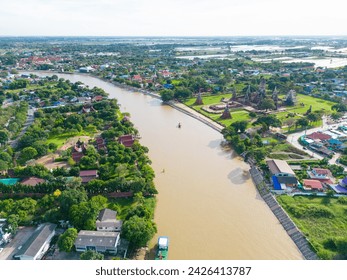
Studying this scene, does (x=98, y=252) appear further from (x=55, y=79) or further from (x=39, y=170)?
(x=55, y=79)

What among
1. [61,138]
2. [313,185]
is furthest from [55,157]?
[313,185]

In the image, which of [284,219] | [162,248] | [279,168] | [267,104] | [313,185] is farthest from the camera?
[267,104]

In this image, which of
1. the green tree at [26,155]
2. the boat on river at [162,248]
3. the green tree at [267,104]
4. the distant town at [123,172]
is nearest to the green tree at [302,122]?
the distant town at [123,172]

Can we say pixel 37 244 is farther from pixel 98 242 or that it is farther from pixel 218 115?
pixel 218 115

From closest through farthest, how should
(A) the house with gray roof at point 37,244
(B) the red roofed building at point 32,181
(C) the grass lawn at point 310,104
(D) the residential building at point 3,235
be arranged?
(A) the house with gray roof at point 37,244 → (D) the residential building at point 3,235 → (B) the red roofed building at point 32,181 → (C) the grass lawn at point 310,104

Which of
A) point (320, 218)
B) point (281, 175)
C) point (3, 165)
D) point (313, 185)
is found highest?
point (3, 165)

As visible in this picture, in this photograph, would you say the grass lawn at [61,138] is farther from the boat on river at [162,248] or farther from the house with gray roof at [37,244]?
the boat on river at [162,248]

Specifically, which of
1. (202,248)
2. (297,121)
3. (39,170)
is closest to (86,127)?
(39,170)
